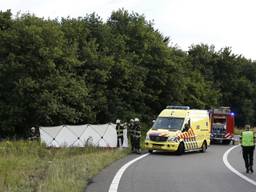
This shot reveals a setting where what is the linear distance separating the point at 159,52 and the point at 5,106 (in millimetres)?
22397

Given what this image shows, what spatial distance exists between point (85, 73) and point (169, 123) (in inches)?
987

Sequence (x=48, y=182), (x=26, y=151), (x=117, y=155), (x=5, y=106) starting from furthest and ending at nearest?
(x=5, y=106), (x=26, y=151), (x=117, y=155), (x=48, y=182)

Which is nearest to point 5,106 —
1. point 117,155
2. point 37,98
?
point 37,98

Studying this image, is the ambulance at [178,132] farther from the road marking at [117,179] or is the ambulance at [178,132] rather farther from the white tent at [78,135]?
the road marking at [117,179]

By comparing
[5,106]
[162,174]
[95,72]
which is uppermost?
[95,72]

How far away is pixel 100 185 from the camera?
14.8m

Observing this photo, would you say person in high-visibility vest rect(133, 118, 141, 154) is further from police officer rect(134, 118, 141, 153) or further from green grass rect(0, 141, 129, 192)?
green grass rect(0, 141, 129, 192)

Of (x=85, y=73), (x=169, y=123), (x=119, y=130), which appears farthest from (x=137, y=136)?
(x=85, y=73)

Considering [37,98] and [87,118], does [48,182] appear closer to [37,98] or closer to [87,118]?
[37,98]

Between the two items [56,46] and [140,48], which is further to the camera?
[140,48]

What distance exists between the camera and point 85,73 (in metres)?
55.3

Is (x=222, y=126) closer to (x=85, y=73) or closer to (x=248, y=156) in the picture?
(x=85, y=73)

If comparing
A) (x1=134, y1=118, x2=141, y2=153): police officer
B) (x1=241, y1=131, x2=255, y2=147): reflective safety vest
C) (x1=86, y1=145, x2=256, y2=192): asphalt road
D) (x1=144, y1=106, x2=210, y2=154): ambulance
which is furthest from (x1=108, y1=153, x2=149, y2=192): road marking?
(x1=144, y1=106, x2=210, y2=154): ambulance

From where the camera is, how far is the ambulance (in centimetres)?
2998
